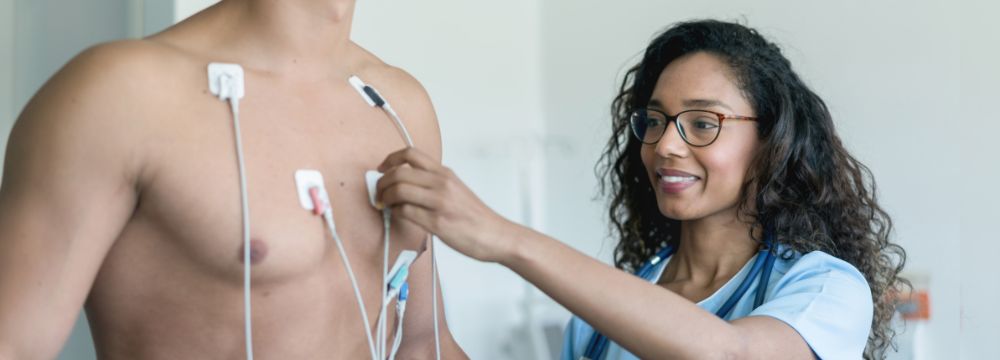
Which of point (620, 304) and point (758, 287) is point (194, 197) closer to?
point (620, 304)

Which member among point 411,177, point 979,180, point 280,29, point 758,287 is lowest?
point 758,287

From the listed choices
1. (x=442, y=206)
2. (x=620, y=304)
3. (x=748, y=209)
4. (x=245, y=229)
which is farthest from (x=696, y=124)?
(x=245, y=229)

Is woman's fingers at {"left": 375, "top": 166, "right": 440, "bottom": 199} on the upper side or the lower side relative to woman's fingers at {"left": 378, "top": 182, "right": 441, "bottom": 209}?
upper

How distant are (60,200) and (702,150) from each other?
1015 mm

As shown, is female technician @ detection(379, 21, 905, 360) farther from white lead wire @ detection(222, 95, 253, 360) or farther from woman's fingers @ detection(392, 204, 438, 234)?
white lead wire @ detection(222, 95, 253, 360)

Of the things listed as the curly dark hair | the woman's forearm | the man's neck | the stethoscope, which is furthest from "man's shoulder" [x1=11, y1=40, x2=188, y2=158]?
the curly dark hair

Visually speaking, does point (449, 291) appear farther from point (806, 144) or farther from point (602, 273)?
point (602, 273)

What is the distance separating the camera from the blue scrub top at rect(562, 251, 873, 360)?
156 cm

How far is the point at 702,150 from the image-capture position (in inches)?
67.7

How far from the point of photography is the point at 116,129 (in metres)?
1.09

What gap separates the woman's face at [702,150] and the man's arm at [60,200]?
919 mm

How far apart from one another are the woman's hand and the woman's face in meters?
0.59

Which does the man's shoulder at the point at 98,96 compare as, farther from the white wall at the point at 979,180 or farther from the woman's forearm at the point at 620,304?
the white wall at the point at 979,180

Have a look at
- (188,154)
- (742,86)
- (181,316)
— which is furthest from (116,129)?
(742,86)
